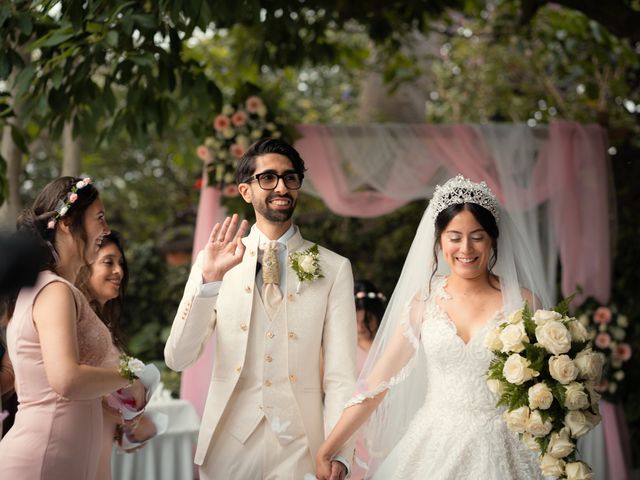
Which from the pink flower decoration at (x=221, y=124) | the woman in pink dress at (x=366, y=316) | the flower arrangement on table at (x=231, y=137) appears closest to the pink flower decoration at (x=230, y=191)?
the flower arrangement on table at (x=231, y=137)

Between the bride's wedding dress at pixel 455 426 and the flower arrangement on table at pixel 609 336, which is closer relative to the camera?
the bride's wedding dress at pixel 455 426

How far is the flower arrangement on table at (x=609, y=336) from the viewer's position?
7.40 metres

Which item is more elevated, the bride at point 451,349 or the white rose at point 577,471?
the bride at point 451,349

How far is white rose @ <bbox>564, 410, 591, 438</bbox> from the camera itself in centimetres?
332

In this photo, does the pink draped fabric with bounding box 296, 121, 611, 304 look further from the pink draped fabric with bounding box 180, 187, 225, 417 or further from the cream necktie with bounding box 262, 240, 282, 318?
the cream necktie with bounding box 262, 240, 282, 318

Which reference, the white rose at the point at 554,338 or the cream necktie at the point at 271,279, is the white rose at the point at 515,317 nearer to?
the white rose at the point at 554,338

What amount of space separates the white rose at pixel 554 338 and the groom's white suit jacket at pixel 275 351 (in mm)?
738

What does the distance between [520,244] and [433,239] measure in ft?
1.18

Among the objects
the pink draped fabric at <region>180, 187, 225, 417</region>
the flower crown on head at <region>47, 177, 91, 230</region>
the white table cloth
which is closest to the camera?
the flower crown on head at <region>47, 177, 91, 230</region>

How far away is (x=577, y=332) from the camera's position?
133 inches

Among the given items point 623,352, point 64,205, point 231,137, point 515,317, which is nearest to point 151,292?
point 231,137

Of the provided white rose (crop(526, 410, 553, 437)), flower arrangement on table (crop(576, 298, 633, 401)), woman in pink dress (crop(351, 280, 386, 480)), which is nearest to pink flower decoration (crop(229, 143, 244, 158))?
woman in pink dress (crop(351, 280, 386, 480))

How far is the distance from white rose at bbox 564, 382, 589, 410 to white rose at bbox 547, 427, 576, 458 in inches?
3.6

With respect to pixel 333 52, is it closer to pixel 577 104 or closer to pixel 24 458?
pixel 577 104
